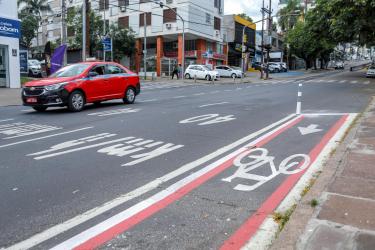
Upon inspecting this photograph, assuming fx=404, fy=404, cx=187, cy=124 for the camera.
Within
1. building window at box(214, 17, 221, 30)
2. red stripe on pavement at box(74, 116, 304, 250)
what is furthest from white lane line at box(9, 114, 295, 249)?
building window at box(214, 17, 221, 30)

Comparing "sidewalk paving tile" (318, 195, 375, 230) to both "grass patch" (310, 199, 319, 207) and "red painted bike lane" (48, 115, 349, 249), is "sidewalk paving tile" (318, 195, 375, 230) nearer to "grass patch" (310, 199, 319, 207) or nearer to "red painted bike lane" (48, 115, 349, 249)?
"grass patch" (310, 199, 319, 207)

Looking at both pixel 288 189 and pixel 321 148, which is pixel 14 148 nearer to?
pixel 288 189

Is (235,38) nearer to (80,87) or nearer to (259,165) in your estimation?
(80,87)

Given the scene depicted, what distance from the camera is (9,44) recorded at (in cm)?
2383

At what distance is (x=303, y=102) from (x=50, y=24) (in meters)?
58.1

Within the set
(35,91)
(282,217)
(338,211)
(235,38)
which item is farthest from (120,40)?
(338,211)

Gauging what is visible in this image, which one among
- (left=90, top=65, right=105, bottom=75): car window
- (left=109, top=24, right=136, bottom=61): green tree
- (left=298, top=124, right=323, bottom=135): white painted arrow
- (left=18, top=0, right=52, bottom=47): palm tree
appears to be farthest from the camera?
(left=18, top=0, right=52, bottom=47): palm tree

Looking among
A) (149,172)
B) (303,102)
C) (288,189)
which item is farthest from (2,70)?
(288,189)

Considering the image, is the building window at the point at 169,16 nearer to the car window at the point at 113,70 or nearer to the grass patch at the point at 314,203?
the car window at the point at 113,70

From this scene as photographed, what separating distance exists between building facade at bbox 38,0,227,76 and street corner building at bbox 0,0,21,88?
22071 millimetres

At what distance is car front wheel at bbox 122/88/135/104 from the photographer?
1537cm

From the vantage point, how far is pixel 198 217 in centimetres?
429

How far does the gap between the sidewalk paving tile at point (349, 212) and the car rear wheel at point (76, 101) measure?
992 cm

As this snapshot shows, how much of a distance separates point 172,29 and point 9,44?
25636mm
